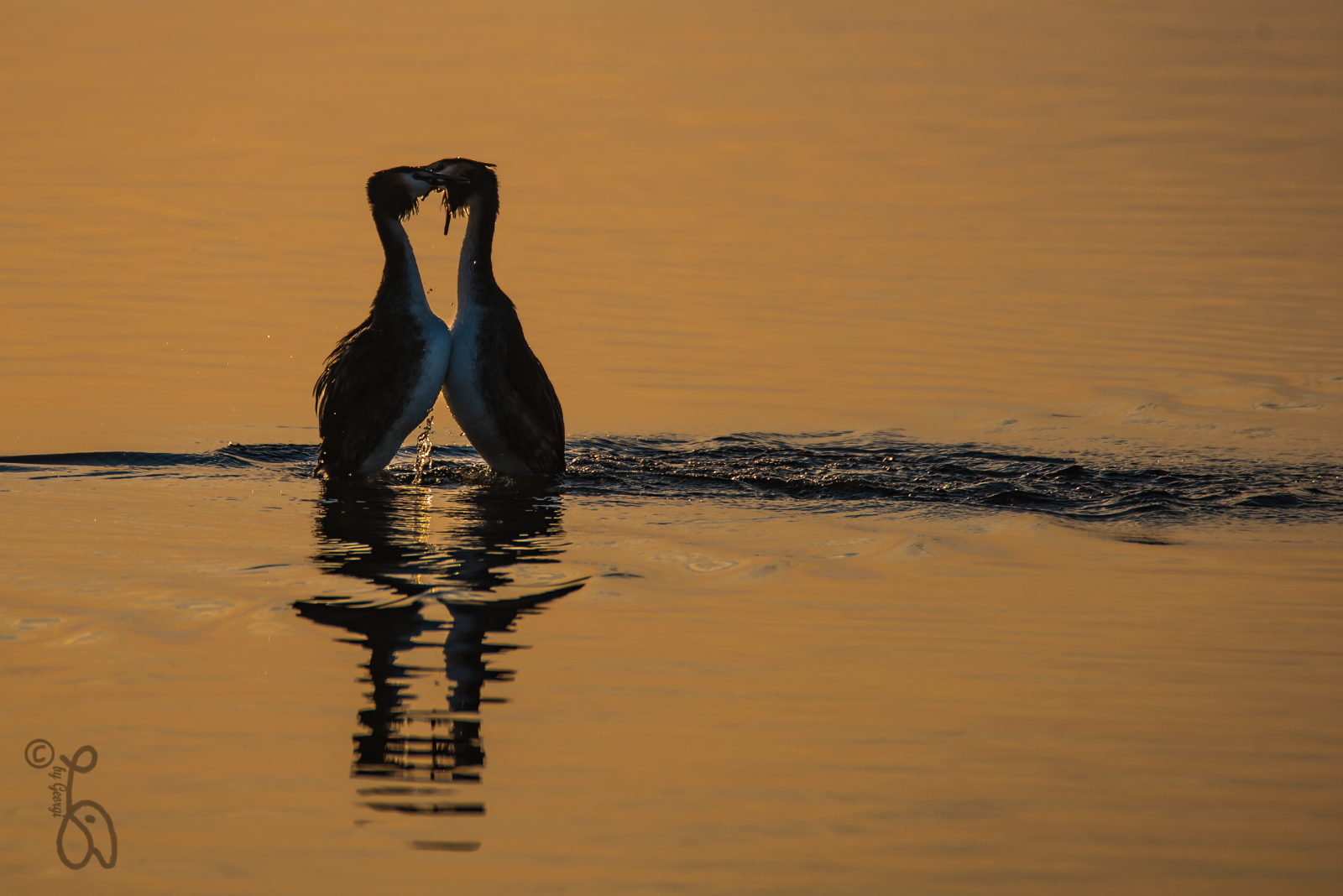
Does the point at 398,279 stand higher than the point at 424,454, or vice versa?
the point at 398,279

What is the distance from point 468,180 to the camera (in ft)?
35.3

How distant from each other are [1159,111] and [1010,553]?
65.6 feet

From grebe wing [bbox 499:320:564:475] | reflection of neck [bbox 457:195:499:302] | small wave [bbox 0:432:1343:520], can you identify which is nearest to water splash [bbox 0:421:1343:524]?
small wave [bbox 0:432:1343:520]

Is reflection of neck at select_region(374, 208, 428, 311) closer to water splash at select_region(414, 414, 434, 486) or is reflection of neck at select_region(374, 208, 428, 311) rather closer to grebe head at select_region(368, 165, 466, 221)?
grebe head at select_region(368, 165, 466, 221)

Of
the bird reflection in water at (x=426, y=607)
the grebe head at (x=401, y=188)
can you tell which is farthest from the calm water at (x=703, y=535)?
the grebe head at (x=401, y=188)

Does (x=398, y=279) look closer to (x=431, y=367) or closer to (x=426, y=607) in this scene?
(x=431, y=367)

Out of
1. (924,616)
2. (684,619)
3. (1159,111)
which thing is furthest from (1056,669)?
(1159,111)

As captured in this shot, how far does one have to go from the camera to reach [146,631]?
6.96m

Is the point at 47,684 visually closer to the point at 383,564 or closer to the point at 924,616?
the point at 383,564

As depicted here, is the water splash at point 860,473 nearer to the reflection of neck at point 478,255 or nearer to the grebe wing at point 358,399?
the grebe wing at point 358,399

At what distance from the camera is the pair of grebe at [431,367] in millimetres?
10234

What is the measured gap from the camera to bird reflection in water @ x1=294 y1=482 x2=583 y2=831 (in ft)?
18.4

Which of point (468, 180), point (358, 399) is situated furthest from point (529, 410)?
point (468, 180)

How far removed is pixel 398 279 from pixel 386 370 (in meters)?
0.57
